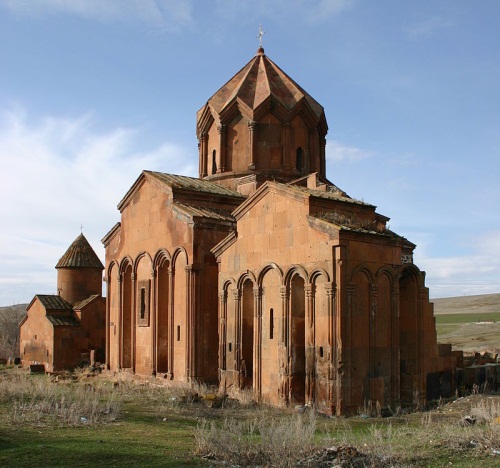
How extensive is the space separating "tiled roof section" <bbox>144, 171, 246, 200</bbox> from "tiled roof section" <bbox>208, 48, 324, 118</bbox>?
2.66 m

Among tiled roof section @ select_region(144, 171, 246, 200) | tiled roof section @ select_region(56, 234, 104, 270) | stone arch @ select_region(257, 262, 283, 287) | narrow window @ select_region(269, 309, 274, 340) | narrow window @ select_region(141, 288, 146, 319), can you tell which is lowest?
narrow window @ select_region(269, 309, 274, 340)

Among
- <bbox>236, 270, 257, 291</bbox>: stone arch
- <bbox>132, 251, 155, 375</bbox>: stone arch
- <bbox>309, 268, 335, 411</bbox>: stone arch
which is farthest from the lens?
<bbox>132, 251, 155, 375</bbox>: stone arch

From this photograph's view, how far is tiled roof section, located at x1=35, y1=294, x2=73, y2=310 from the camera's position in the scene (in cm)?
2350

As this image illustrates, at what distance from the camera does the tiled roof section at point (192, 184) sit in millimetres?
17375

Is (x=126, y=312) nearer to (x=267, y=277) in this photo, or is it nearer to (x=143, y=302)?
(x=143, y=302)

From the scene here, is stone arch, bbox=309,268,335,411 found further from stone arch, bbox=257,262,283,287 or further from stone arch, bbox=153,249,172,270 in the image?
stone arch, bbox=153,249,172,270

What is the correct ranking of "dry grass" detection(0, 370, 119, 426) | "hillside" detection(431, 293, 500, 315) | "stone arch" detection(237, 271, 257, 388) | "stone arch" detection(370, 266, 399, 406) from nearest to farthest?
"dry grass" detection(0, 370, 119, 426) → "stone arch" detection(370, 266, 399, 406) → "stone arch" detection(237, 271, 257, 388) → "hillside" detection(431, 293, 500, 315)

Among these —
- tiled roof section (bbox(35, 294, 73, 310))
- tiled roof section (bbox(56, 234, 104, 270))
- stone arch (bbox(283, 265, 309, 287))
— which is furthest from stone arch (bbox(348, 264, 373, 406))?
tiled roof section (bbox(56, 234, 104, 270))

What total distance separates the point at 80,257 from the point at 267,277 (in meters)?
14.1

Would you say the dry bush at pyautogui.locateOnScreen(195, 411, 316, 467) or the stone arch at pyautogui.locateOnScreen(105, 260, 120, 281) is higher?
the stone arch at pyautogui.locateOnScreen(105, 260, 120, 281)

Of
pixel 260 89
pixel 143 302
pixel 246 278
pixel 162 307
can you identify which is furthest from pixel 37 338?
pixel 260 89

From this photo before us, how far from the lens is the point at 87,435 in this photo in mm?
8953

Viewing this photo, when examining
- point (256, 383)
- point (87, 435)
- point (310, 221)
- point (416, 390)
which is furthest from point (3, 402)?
point (416, 390)

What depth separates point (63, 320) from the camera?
76.1 feet
